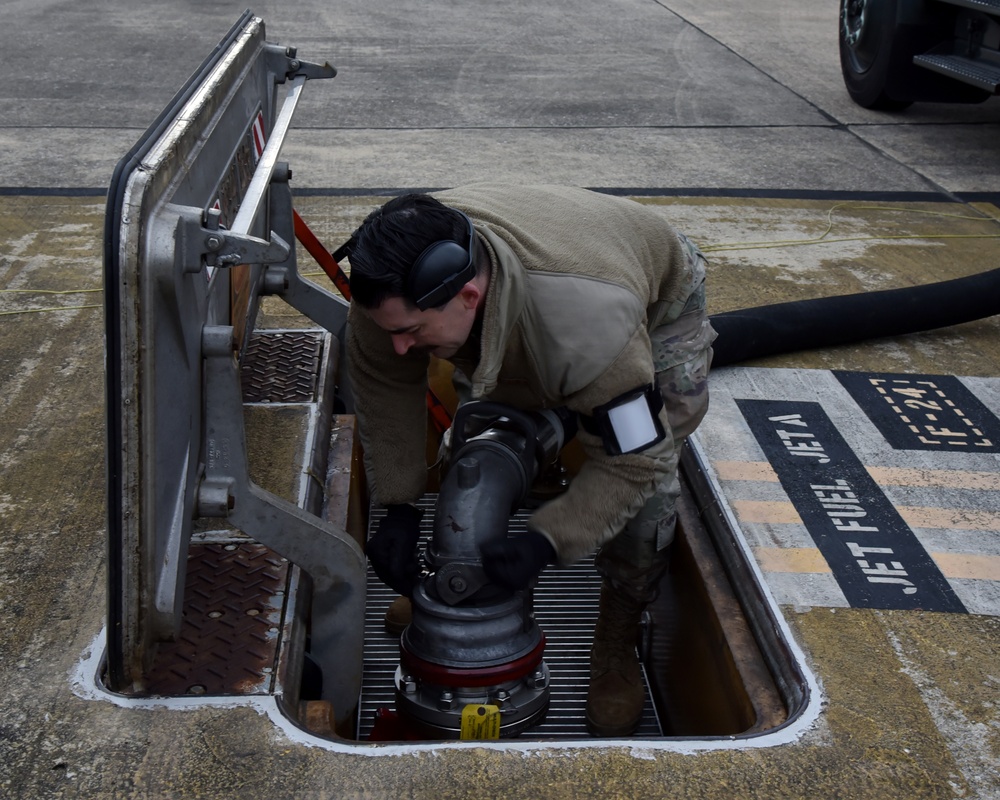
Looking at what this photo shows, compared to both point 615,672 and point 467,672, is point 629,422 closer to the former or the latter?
point 467,672

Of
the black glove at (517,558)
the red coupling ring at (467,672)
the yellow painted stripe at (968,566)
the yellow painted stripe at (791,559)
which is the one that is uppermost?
the black glove at (517,558)

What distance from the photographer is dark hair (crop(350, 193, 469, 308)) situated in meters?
1.99

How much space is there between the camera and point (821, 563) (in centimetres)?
278

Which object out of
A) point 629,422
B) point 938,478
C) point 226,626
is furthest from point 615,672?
point 938,478

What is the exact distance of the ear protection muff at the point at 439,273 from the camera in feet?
6.45

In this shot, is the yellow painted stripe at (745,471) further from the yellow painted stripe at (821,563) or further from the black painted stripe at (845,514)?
the yellow painted stripe at (821,563)

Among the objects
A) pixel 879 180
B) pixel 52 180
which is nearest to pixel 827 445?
pixel 879 180

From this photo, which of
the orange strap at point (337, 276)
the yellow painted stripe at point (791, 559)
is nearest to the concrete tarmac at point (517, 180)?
the yellow painted stripe at point (791, 559)

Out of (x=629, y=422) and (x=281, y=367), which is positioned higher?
(x=629, y=422)

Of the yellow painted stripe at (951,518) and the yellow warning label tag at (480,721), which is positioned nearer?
the yellow warning label tag at (480,721)

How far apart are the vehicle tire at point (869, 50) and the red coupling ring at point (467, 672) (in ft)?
20.9

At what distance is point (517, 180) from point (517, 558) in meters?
4.04

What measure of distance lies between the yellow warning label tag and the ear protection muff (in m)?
0.94

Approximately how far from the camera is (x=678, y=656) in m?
2.96
